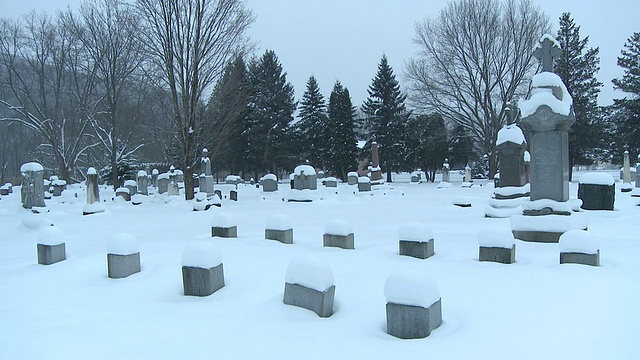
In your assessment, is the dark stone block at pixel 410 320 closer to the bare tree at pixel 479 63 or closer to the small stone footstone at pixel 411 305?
the small stone footstone at pixel 411 305

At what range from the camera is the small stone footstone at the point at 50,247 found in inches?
282

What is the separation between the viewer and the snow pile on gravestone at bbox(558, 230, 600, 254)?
5516mm

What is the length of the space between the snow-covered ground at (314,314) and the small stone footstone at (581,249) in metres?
0.16

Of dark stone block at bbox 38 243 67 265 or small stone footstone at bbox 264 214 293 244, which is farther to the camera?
small stone footstone at bbox 264 214 293 244

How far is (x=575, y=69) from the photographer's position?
125 feet

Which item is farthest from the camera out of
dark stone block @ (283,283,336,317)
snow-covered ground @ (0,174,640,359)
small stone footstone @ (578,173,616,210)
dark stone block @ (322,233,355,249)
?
small stone footstone @ (578,173,616,210)

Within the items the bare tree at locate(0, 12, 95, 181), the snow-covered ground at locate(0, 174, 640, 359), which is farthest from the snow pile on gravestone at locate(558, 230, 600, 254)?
the bare tree at locate(0, 12, 95, 181)

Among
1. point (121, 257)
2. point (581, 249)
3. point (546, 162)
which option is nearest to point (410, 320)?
point (581, 249)

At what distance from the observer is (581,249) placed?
5.55 metres

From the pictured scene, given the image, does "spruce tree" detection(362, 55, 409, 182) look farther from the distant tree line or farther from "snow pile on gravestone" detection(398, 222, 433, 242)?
"snow pile on gravestone" detection(398, 222, 433, 242)

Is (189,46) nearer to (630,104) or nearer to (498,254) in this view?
(498,254)

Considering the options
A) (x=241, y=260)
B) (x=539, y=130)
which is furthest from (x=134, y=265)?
(x=539, y=130)

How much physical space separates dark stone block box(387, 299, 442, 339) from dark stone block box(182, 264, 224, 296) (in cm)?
229

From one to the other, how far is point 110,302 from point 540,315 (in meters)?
4.85
